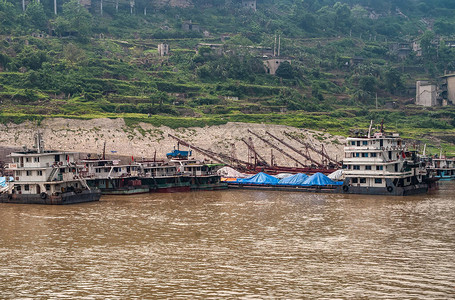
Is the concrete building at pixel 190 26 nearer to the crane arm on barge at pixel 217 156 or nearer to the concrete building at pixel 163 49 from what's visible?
the concrete building at pixel 163 49

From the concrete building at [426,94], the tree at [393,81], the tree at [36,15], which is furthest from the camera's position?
the tree at [393,81]

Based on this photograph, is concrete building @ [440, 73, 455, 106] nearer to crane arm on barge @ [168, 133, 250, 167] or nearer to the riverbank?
the riverbank

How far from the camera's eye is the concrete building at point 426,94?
5640 inches

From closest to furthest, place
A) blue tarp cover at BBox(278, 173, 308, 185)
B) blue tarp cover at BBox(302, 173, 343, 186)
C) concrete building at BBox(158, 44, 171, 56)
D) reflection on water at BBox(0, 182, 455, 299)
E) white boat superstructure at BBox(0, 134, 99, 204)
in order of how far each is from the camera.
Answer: reflection on water at BBox(0, 182, 455, 299), white boat superstructure at BBox(0, 134, 99, 204), blue tarp cover at BBox(302, 173, 343, 186), blue tarp cover at BBox(278, 173, 308, 185), concrete building at BBox(158, 44, 171, 56)

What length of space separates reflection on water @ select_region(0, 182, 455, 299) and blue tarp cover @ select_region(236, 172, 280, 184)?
52.6ft

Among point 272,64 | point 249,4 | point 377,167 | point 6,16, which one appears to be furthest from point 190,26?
point 377,167

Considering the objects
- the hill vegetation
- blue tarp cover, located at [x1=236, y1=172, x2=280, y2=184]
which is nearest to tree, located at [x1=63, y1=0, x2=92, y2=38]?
the hill vegetation

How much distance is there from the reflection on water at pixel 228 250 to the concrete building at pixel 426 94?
88.9 m

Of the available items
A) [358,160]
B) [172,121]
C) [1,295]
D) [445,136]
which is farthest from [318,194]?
[445,136]

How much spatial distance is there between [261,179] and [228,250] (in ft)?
129

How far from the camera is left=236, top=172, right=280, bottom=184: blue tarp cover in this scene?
7575 centimetres

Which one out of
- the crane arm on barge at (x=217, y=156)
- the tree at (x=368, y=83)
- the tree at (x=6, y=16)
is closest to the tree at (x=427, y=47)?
the tree at (x=368, y=83)

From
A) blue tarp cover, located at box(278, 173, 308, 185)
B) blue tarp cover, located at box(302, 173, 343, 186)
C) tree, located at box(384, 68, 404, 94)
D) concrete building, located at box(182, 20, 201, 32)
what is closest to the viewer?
blue tarp cover, located at box(302, 173, 343, 186)

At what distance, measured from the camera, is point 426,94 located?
472ft
